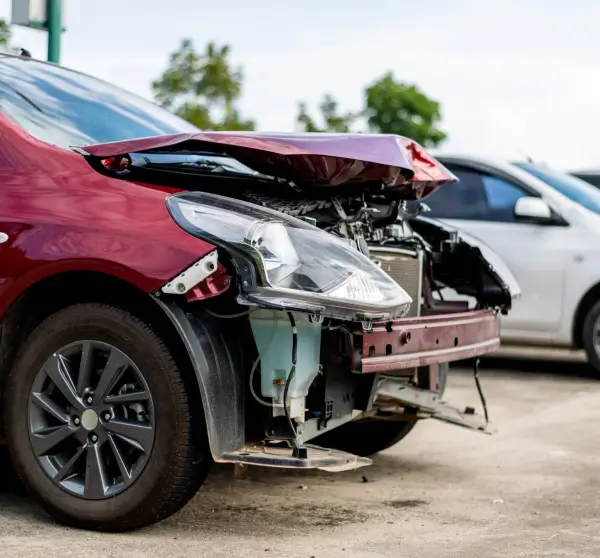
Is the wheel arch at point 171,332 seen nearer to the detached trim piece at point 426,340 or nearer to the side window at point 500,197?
the detached trim piece at point 426,340

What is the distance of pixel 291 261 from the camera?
13.2 feet

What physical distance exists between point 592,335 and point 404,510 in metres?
4.85

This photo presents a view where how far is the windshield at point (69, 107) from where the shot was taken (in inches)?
189

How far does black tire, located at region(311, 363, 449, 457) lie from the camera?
231 inches

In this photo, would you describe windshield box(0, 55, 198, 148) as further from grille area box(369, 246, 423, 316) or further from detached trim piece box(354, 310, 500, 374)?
detached trim piece box(354, 310, 500, 374)

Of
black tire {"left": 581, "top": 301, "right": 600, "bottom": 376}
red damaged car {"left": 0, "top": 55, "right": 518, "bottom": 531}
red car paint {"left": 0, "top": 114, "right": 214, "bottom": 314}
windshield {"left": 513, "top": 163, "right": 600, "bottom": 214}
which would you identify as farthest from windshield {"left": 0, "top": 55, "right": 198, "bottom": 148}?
windshield {"left": 513, "top": 163, "right": 600, "bottom": 214}

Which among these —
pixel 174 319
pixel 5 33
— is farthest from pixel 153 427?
pixel 5 33

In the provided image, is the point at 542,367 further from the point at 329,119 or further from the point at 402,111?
the point at 402,111

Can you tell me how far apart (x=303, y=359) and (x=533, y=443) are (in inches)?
110

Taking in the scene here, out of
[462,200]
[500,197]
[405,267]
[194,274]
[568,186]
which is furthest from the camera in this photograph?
[568,186]

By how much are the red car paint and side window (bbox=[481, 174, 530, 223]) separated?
577cm

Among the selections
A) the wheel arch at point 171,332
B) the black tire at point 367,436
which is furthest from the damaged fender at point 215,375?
the black tire at point 367,436

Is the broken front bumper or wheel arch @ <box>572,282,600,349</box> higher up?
the broken front bumper

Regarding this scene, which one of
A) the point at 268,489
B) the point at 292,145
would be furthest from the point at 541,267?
the point at 292,145
